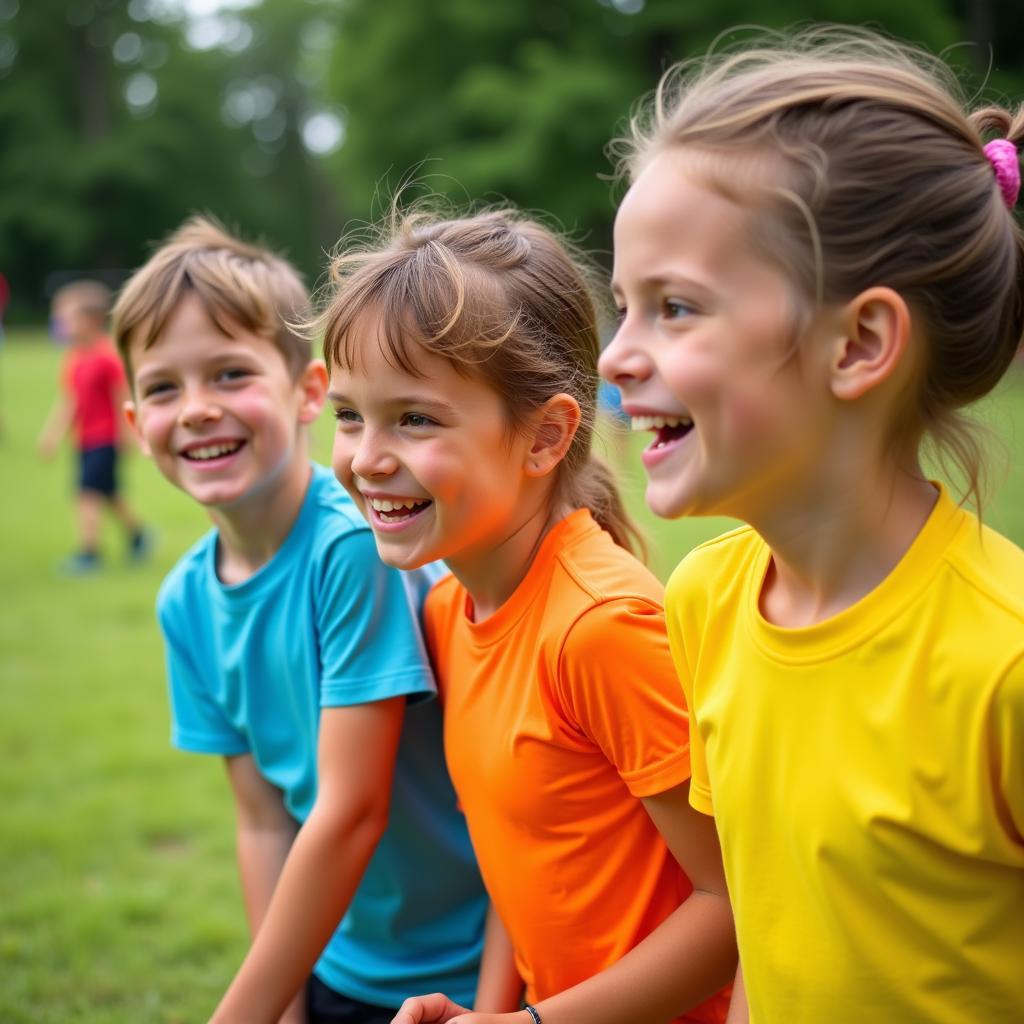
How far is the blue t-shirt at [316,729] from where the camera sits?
7.55 feet

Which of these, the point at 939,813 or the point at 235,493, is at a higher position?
the point at 235,493

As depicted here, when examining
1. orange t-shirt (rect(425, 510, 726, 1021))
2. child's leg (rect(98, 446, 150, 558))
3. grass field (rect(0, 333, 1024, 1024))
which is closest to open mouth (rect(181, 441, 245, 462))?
orange t-shirt (rect(425, 510, 726, 1021))

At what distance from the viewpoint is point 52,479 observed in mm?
13211

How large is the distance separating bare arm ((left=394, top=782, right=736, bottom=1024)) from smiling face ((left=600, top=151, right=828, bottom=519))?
59 cm

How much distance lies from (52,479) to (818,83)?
42.5ft

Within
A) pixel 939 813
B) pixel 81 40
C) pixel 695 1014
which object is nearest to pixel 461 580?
pixel 695 1014

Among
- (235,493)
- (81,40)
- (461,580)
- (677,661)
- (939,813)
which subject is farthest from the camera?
(81,40)

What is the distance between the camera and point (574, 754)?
6.32 ft

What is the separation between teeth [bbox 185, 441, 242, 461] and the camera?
249 centimetres

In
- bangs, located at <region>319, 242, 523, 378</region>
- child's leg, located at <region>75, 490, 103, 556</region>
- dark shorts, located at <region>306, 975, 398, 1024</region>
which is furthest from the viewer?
child's leg, located at <region>75, 490, 103, 556</region>

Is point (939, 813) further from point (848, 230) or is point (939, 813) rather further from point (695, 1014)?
point (695, 1014)

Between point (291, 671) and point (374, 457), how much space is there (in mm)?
595

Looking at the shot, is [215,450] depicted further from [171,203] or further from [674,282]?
[171,203]

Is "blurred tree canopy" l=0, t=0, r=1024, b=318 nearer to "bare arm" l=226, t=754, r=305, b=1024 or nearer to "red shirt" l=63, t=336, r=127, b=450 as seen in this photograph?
"bare arm" l=226, t=754, r=305, b=1024
